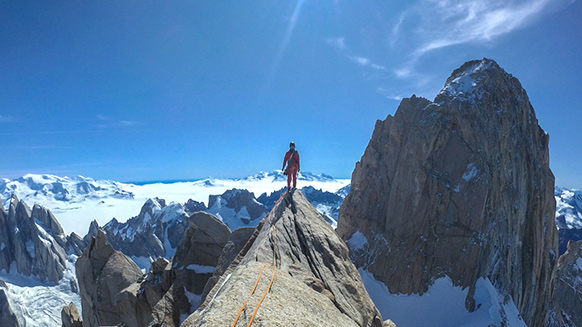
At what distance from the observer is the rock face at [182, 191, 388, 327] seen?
8.35 metres

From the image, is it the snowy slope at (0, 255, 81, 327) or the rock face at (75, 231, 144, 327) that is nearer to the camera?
the rock face at (75, 231, 144, 327)

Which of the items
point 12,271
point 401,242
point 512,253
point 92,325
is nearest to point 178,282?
point 92,325

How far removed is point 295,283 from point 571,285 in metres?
140

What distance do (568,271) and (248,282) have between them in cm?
14755

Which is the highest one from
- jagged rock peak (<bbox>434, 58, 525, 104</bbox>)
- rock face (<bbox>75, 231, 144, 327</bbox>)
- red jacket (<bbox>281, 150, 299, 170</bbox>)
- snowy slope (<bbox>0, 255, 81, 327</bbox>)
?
jagged rock peak (<bbox>434, 58, 525, 104</bbox>)

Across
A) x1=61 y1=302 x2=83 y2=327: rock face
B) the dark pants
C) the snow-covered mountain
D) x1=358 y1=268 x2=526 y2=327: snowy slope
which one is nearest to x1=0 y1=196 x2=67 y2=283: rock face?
the snow-covered mountain

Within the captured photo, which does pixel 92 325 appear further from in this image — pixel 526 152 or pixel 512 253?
pixel 526 152

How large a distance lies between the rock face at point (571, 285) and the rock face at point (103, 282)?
132575 millimetres

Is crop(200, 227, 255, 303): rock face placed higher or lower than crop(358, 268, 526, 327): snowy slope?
higher

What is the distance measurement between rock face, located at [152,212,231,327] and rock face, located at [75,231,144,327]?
8194mm

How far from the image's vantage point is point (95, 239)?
38.6 metres

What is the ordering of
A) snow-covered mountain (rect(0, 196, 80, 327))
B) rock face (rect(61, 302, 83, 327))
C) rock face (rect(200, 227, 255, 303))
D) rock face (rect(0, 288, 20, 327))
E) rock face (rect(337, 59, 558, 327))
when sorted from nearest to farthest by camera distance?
rock face (rect(200, 227, 255, 303)), rock face (rect(61, 302, 83, 327)), rock face (rect(337, 59, 558, 327)), rock face (rect(0, 288, 20, 327)), snow-covered mountain (rect(0, 196, 80, 327))

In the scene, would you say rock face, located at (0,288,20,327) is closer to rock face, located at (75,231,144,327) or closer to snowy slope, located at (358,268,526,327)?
rock face, located at (75,231,144,327)

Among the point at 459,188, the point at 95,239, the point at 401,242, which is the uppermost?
the point at 459,188
